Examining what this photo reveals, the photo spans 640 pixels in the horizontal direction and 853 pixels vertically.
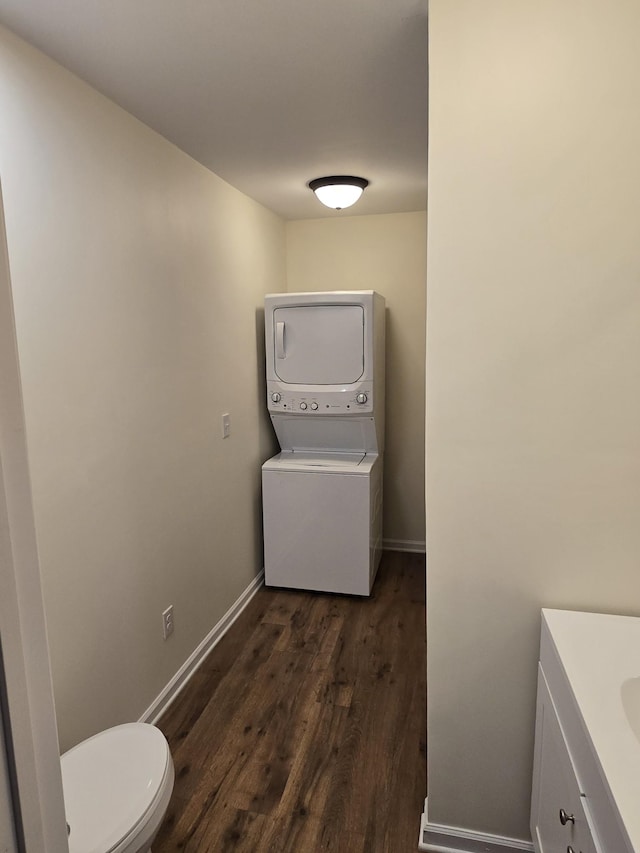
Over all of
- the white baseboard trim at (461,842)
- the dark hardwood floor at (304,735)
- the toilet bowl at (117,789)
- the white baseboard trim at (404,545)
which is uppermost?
the toilet bowl at (117,789)

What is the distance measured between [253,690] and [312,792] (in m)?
0.61

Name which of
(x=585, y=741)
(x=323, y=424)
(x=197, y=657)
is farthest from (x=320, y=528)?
(x=585, y=741)

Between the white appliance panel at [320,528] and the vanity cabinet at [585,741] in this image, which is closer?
the vanity cabinet at [585,741]

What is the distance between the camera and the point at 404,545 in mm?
3969

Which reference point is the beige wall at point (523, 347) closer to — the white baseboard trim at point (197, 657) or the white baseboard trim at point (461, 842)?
the white baseboard trim at point (461, 842)

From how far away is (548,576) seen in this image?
150 centimetres

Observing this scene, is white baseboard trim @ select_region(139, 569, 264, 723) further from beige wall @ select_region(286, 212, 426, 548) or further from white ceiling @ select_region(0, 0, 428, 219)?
white ceiling @ select_region(0, 0, 428, 219)

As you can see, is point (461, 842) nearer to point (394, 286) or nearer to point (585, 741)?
point (585, 741)

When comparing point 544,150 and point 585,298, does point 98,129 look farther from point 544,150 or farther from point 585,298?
point 585,298

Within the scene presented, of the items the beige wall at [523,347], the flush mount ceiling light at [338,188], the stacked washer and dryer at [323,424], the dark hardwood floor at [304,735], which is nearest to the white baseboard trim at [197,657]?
the dark hardwood floor at [304,735]

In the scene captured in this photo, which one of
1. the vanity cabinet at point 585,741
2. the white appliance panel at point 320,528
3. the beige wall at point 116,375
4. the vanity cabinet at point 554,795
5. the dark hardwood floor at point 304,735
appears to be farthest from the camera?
the white appliance panel at point 320,528

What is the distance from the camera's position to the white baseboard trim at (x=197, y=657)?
7.45 feet

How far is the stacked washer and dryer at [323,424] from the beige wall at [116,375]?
0.40 meters

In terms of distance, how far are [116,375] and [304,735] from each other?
60.6 inches
